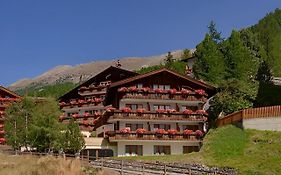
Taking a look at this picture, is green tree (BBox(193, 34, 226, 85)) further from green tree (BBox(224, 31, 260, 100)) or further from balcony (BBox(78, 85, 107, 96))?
balcony (BBox(78, 85, 107, 96))

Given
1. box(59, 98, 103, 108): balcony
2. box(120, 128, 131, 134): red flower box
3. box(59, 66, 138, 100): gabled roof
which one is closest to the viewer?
box(120, 128, 131, 134): red flower box

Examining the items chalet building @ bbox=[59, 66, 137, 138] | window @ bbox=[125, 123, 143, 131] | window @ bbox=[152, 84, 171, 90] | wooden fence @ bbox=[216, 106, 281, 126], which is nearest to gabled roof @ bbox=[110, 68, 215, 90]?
window @ bbox=[152, 84, 171, 90]

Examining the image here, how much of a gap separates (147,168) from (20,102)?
26.1 metres

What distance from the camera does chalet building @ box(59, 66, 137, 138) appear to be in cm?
6488

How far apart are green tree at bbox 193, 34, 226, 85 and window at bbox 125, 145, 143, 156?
17.7 metres

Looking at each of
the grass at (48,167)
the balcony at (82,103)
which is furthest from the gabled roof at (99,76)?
the grass at (48,167)

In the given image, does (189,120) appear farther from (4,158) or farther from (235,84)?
(4,158)

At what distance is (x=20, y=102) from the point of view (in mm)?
54781

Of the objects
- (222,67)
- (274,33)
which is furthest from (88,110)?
(274,33)

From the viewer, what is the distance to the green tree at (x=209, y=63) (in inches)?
2594

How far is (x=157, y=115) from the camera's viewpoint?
52.2m

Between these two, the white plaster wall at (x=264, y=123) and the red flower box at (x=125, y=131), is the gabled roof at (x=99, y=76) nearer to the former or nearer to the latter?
the red flower box at (x=125, y=131)

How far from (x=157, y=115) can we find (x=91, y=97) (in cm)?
1896

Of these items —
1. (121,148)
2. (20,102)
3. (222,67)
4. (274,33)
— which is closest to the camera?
(121,148)
